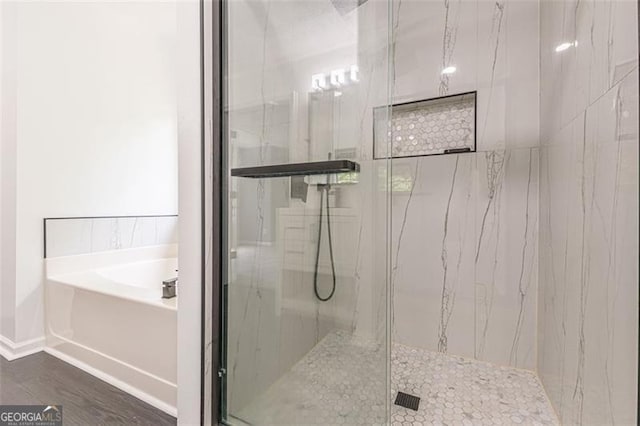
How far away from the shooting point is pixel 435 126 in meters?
2.08

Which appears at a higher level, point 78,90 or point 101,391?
point 78,90

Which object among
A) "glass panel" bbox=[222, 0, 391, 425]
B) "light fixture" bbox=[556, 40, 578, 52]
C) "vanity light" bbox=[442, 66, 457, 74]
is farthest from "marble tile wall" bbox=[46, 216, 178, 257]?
"light fixture" bbox=[556, 40, 578, 52]

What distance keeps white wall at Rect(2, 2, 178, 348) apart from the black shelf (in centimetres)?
214

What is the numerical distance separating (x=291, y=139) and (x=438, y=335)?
1.68 m

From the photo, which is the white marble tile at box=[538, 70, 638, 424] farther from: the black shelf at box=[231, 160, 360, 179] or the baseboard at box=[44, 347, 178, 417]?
Result: the baseboard at box=[44, 347, 178, 417]

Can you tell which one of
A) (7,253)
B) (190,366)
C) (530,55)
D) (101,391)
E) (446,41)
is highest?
(446,41)

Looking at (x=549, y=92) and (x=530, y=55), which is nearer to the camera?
(x=549, y=92)

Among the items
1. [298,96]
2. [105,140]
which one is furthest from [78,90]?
[298,96]

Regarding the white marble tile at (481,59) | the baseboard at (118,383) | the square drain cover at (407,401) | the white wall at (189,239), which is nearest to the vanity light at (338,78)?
the white wall at (189,239)

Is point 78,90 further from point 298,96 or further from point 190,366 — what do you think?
point 190,366

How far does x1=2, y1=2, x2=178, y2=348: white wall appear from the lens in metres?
2.27

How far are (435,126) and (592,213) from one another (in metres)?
1.26

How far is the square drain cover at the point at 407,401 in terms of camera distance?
146cm

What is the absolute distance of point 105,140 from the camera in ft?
9.13
